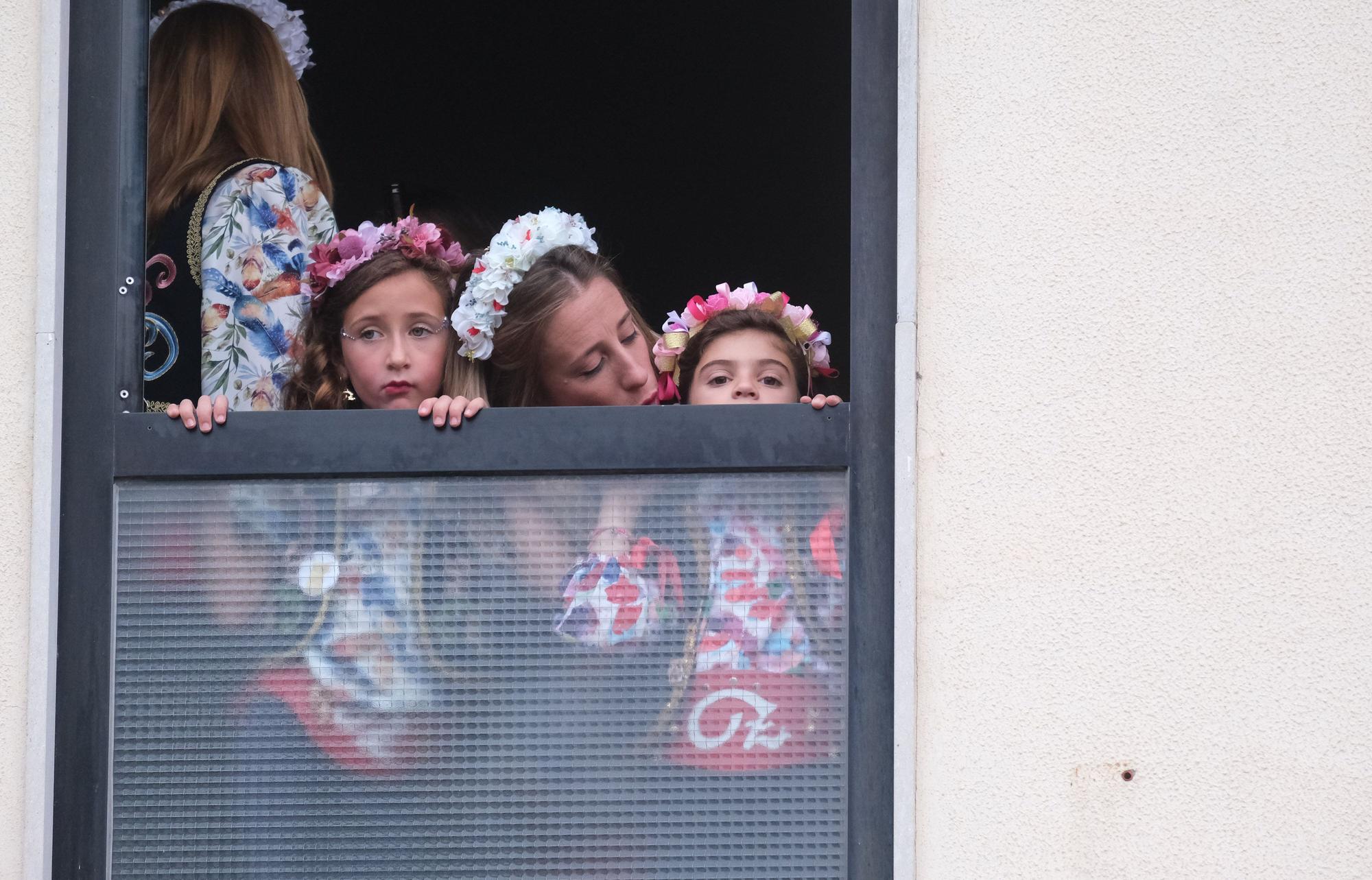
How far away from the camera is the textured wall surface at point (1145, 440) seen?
8.43 ft

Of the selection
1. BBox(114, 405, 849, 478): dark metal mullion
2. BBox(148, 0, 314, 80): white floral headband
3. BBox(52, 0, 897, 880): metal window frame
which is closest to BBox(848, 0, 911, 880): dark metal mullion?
BBox(52, 0, 897, 880): metal window frame

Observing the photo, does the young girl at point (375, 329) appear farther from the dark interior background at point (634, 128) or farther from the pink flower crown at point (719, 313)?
the dark interior background at point (634, 128)

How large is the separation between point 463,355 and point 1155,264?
145cm

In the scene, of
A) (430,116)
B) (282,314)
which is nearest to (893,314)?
(282,314)

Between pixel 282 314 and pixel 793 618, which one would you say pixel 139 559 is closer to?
pixel 282 314

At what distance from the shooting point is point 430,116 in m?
5.96

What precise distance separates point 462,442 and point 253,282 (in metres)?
0.79

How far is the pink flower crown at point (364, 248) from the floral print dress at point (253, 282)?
0.04 metres

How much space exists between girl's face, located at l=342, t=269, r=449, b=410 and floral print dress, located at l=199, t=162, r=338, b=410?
0.46ft

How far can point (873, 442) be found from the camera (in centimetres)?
265

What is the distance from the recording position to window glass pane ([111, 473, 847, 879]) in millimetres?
2656

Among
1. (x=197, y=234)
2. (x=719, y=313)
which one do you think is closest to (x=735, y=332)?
(x=719, y=313)

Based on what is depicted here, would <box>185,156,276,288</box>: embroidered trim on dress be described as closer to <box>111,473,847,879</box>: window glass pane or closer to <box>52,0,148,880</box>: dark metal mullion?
<box>52,0,148,880</box>: dark metal mullion

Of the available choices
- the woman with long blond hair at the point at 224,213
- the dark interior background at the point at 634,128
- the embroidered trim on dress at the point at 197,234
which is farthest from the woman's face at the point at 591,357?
the dark interior background at the point at 634,128
